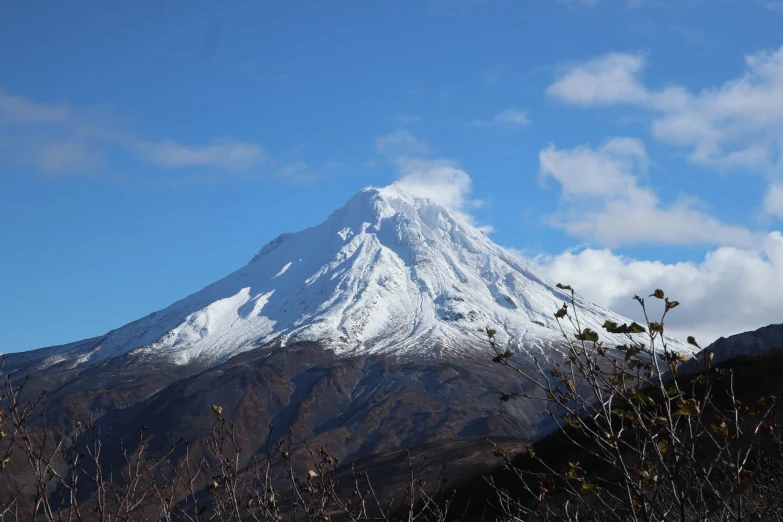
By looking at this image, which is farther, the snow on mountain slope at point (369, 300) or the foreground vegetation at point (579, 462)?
the snow on mountain slope at point (369, 300)

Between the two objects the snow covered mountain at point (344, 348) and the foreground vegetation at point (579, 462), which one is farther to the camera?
the snow covered mountain at point (344, 348)

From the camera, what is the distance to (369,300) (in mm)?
144250

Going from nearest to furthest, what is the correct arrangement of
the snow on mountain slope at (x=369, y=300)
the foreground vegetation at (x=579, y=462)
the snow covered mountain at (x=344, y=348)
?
the foreground vegetation at (x=579, y=462) < the snow covered mountain at (x=344, y=348) < the snow on mountain slope at (x=369, y=300)

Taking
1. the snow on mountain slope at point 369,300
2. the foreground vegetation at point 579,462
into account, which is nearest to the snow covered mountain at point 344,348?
the snow on mountain slope at point 369,300

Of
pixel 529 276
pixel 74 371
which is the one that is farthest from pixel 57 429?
pixel 529 276

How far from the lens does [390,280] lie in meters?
156

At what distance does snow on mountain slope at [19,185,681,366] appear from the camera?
12988cm

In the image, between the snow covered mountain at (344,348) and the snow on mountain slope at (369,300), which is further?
the snow on mountain slope at (369,300)

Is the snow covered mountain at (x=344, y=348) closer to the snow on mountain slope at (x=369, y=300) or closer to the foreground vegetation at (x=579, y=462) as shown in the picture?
the snow on mountain slope at (x=369, y=300)

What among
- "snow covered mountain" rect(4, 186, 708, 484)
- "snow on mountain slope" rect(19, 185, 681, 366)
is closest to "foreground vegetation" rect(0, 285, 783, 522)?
"snow covered mountain" rect(4, 186, 708, 484)

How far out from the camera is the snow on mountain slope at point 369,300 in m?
130

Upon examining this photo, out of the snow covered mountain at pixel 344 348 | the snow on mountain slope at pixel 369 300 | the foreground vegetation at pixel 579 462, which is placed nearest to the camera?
the foreground vegetation at pixel 579 462

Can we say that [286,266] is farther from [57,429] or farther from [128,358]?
[57,429]

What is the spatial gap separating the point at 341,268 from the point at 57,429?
8528 cm
